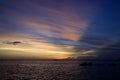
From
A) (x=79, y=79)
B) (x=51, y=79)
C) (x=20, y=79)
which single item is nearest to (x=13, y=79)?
(x=20, y=79)

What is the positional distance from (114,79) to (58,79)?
17.7 metres

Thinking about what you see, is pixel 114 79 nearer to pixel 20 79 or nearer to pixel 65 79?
pixel 65 79

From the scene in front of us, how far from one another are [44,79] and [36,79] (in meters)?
2.54

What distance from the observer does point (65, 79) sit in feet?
172

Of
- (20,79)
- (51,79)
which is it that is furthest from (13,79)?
(51,79)

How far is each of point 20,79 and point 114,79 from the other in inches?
1160

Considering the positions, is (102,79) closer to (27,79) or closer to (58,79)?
(58,79)

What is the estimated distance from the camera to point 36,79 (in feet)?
170

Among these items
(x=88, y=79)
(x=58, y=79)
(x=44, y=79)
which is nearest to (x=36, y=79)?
(x=44, y=79)

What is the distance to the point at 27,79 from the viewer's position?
51.4 m

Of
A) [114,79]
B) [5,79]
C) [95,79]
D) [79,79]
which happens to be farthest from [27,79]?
[114,79]

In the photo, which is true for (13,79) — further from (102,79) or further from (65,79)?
(102,79)

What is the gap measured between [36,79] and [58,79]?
6.89m

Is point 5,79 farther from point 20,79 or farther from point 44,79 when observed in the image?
point 44,79
